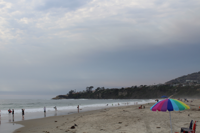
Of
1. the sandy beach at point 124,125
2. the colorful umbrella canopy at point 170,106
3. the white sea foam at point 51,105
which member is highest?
the colorful umbrella canopy at point 170,106

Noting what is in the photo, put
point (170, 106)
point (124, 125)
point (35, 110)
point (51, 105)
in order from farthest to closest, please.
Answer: point (51, 105), point (35, 110), point (124, 125), point (170, 106)

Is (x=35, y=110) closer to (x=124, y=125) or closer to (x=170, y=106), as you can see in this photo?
(x=124, y=125)

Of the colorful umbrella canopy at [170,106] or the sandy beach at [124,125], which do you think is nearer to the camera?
the colorful umbrella canopy at [170,106]

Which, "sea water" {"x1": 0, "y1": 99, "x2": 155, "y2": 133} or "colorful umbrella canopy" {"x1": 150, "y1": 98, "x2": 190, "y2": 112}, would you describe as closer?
"colorful umbrella canopy" {"x1": 150, "y1": 98, "x2": 190, "y2": 112}

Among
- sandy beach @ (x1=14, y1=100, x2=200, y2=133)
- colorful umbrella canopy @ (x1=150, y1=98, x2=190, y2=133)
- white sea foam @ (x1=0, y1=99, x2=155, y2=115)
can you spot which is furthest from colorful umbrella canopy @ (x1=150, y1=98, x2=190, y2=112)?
white sea foam @ (x1=0, y1=99, x2=155, y2=115)

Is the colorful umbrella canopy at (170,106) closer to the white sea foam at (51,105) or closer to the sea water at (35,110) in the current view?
the sea water at (35,110)

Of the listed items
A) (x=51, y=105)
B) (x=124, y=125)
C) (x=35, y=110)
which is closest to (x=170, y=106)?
(x=124, y=125)

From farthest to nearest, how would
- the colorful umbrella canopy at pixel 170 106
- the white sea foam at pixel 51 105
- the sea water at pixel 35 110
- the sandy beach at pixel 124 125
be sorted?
the white sea foam at pixel 51 105 < the sea water at pixel 35 110 < the sandy beach at pixel 124 125 < the colorful umbrella canopy at pixel 170 106

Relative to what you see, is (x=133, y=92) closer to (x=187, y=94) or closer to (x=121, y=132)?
(x=187, y=94)

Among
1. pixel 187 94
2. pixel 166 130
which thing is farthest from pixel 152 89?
pixel 166 130

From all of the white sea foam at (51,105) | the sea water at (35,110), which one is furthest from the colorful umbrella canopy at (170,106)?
the white sea foam at (51,105)

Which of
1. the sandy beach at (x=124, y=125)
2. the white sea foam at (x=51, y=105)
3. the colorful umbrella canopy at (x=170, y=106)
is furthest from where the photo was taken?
the white sea foam at (x=51, y=105)

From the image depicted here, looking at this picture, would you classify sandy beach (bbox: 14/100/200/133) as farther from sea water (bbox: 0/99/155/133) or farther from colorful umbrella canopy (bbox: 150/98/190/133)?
colorful umbrella canopy (bbox: 150/98/190/133)

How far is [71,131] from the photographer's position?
1235 centimetres
